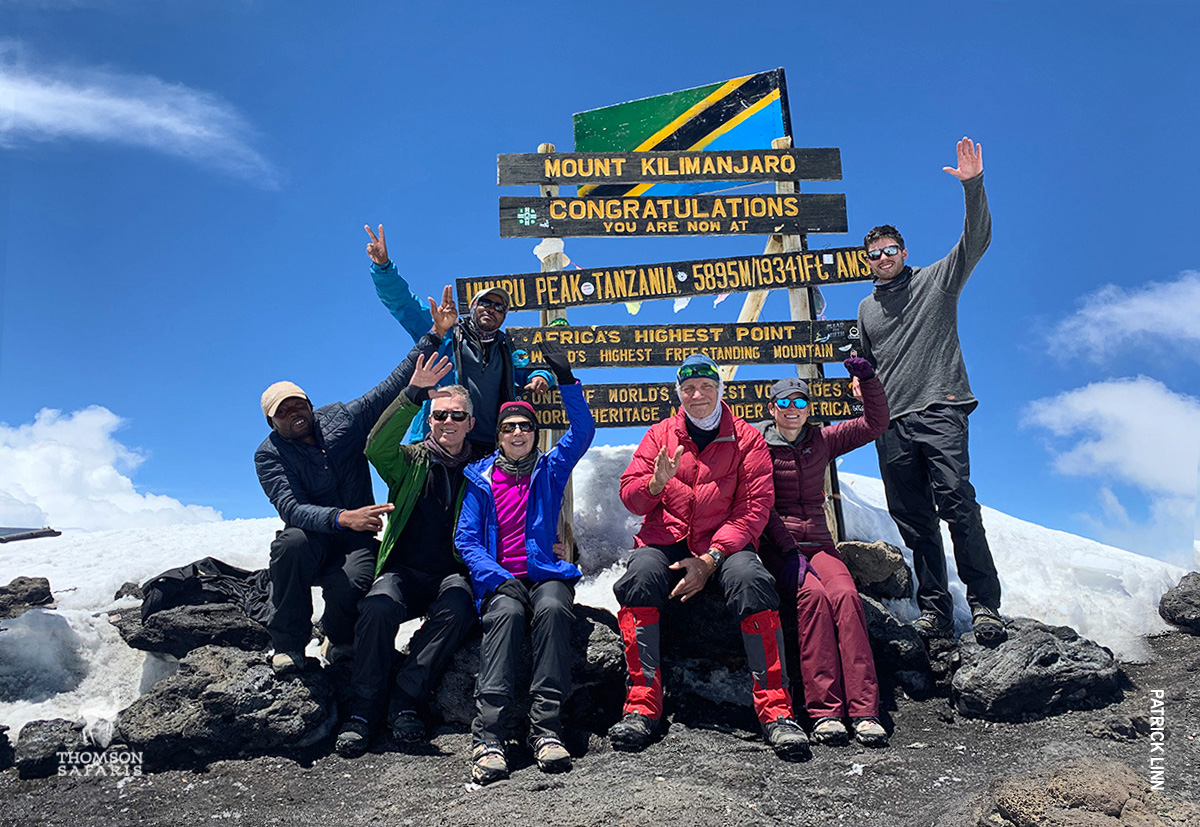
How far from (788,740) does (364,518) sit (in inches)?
128

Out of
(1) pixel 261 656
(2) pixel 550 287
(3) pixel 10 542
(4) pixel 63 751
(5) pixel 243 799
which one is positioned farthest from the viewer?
(3) pixel 10 542

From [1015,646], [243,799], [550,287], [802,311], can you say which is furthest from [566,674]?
[802,311]

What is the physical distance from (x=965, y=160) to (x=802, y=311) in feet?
7.84

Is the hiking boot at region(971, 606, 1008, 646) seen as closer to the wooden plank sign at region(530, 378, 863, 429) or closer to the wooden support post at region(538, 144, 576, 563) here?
the wooden plank sign at region(530, 378, 863, 429)

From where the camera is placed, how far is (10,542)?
11.9 m

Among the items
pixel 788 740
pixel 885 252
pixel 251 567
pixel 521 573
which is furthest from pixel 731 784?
pixel 251 567

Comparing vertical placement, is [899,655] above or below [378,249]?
below

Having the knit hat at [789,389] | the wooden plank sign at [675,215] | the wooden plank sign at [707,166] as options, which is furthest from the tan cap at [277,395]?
the wooden plank sign at [707,166]

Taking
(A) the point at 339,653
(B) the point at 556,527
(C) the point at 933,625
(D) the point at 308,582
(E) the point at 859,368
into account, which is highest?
(E) the point at 859,368

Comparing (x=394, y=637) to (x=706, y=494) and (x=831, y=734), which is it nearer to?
(x=706, y=494)

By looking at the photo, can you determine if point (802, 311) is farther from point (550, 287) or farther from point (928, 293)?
point (550, 287)

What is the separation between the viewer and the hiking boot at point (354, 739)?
5.43 meters

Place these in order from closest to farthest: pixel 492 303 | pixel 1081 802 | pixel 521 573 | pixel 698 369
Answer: pixel 1081 802
pixel 521 573
pixel 698 369
pixel 492 303

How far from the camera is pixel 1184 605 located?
25.7 feet
